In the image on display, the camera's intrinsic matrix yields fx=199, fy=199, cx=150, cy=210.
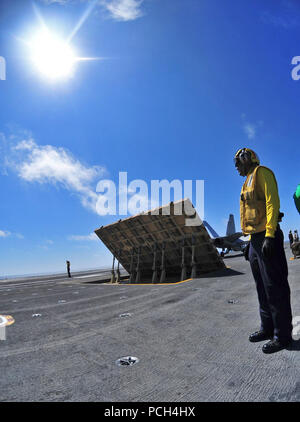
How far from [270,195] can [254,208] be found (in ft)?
0.78

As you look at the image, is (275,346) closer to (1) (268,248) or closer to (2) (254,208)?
(1) (268,248)

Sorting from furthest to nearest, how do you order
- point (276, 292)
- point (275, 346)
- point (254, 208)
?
point (254, 208) → point (276, 292) → point (275, 346)

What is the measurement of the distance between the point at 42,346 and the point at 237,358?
2.23 m

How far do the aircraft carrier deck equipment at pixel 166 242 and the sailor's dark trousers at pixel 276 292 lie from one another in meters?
7.59

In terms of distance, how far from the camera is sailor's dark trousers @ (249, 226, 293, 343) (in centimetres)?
203

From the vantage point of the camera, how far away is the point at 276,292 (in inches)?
82.4

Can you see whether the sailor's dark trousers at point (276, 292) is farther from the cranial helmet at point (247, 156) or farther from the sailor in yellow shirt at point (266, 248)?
the cranial helmet at point (247, 156)

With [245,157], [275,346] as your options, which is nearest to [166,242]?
[245,157]

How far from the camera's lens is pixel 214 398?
1331 mm

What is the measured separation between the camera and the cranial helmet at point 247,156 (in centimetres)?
255

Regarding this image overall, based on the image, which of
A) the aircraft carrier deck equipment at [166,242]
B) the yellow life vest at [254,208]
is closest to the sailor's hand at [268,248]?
the yellow life vest at [254,208]

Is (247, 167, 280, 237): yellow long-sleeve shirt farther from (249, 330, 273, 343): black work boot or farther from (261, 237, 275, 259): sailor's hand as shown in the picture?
(249, 330, 273, 343): black work boot

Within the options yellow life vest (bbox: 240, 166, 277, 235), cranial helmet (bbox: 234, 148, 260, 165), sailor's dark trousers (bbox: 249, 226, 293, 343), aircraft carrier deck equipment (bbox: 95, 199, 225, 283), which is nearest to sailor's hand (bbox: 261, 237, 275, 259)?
sailor's dark trousers (bbox: 249, 226, 293, 343)
